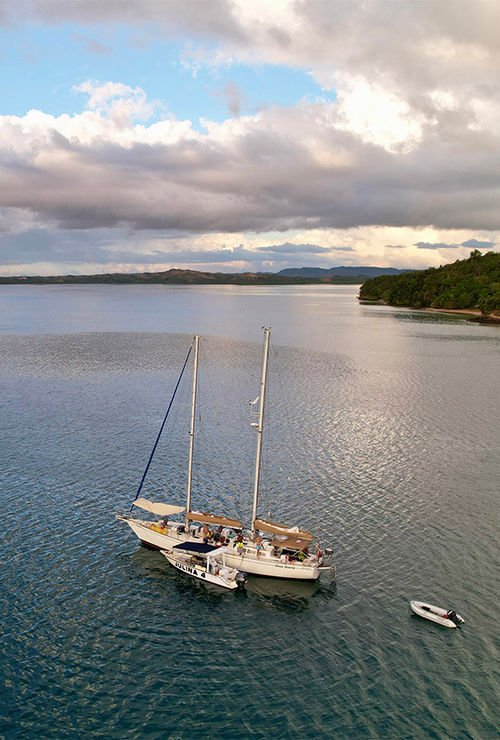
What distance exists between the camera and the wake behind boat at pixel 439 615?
102 ft

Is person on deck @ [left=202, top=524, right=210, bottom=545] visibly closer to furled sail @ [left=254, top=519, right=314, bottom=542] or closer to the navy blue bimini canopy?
the navy blue bimini canopy

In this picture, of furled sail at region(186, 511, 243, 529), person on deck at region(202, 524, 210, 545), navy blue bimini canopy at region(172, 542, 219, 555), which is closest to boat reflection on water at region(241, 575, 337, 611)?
navy blue bimini canopy at region(172, 542, 219, 555)

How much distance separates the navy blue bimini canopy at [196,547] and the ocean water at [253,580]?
1.77 m

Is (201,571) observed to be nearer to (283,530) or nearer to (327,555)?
(283,530)

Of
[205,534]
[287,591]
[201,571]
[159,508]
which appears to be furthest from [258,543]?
[159,508]

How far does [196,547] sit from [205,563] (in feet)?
4.10

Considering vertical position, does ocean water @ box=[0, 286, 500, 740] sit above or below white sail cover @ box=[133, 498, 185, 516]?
below

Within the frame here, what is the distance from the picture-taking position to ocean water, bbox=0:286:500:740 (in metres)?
25.4

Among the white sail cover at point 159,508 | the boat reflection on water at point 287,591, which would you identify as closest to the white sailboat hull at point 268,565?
the boat reflection on water at point 287,591

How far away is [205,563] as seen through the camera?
3750cm

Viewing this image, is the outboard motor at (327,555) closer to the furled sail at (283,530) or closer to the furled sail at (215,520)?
the furled sail at (283,530)

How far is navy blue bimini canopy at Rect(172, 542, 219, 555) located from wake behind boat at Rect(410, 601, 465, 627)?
13.4m

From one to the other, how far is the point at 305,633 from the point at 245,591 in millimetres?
5656

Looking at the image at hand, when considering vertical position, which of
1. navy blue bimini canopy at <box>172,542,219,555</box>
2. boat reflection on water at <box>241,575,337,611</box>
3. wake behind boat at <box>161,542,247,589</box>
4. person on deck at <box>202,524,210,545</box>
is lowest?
boat reflection on water at <box>241,575,337,611</box>
